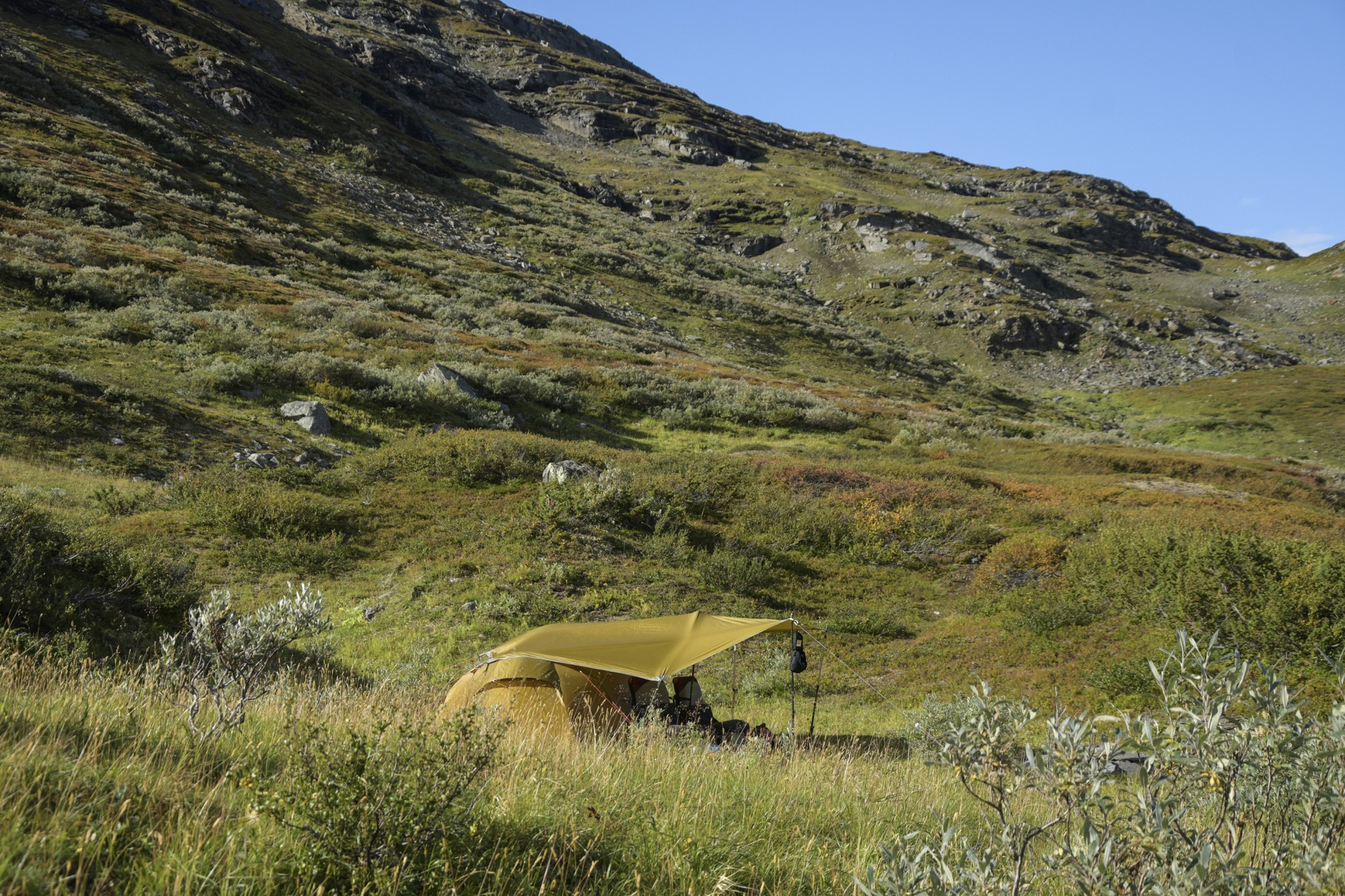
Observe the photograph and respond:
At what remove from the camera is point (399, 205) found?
63.8m

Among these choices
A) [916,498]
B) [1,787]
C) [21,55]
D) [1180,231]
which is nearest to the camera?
[1,787]

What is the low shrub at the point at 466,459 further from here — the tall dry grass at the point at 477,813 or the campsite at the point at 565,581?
the tall dry grass at the point at 477,813

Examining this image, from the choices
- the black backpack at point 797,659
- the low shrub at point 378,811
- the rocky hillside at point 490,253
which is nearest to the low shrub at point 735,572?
the black backpack at point 797,659

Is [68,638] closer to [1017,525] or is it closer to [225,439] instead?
[225,439]

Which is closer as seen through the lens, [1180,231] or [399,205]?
[399,205]

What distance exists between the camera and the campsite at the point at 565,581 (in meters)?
2.64

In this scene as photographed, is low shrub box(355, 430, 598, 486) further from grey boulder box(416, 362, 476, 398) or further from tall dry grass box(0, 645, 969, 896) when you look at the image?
tall dry grass box(0, 645, 969, 896)

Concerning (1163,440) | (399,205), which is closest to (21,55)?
(399,205)

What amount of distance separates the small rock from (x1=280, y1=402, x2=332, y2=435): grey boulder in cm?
643

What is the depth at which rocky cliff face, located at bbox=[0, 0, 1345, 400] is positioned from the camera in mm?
52875

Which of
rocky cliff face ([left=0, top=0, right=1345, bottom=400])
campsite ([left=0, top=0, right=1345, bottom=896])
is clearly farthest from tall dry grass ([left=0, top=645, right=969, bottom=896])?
rocky cliff face ([left=0, top=0, right=1345, bottom=400])

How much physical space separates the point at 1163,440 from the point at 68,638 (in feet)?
170

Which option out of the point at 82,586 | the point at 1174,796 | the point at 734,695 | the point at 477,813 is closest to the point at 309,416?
the point at 82,586

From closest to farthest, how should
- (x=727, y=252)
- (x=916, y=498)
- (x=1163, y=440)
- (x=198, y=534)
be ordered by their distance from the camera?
(x=198, y=534) → (x=916, y=498) → (x=1163, y=440) → (x=727, y=252)
